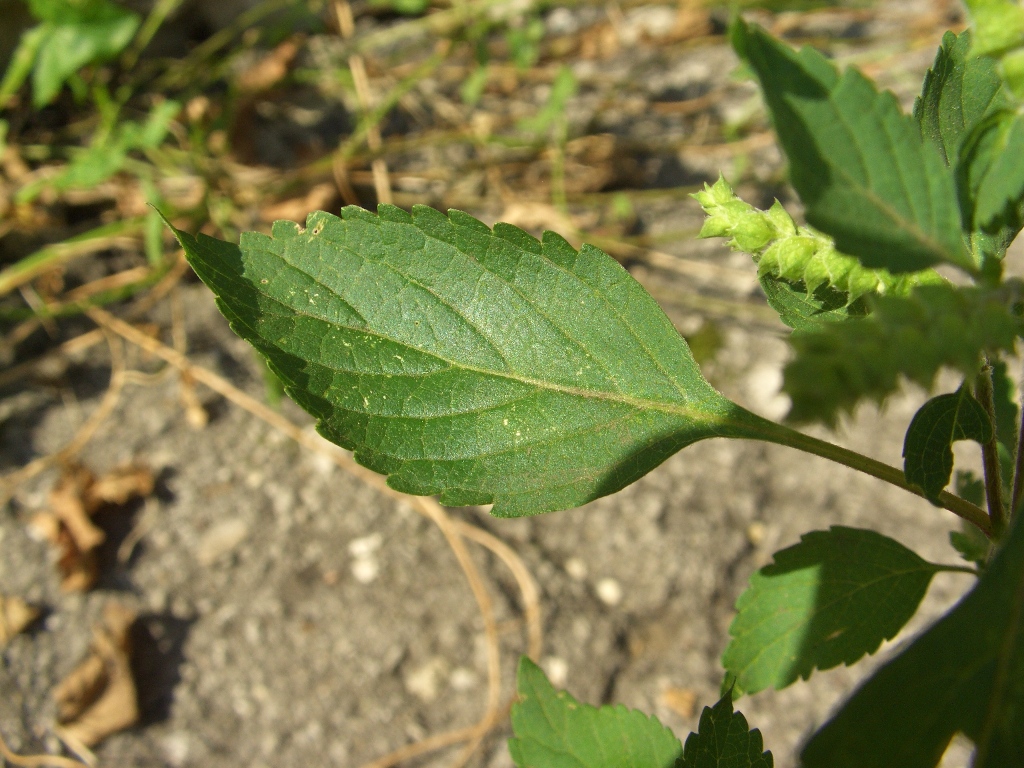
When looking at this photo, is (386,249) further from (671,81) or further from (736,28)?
(671,81)

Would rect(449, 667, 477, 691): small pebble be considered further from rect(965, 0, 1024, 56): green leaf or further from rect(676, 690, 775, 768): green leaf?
rect(965, 0, 1024, 56): green leaf

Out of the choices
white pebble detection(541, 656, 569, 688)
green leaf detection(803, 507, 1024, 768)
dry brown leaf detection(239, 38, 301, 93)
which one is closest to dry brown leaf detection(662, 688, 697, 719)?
white pebble detection(541, 656, 569, 688)

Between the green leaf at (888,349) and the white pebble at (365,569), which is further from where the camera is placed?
the white pebble at (365,569)

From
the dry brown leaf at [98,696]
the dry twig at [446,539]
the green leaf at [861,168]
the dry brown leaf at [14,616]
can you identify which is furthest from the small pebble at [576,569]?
the green leaf at [861,168]

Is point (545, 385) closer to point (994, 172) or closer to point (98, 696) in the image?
point (994, 172)

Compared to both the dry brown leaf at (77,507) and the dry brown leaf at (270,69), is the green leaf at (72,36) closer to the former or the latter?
the dry brown leaf at (270,69)

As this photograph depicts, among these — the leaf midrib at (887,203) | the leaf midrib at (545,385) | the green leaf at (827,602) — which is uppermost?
the leaf midrib at (887,203)

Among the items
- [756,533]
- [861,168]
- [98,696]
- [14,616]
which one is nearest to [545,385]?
[861,168]
